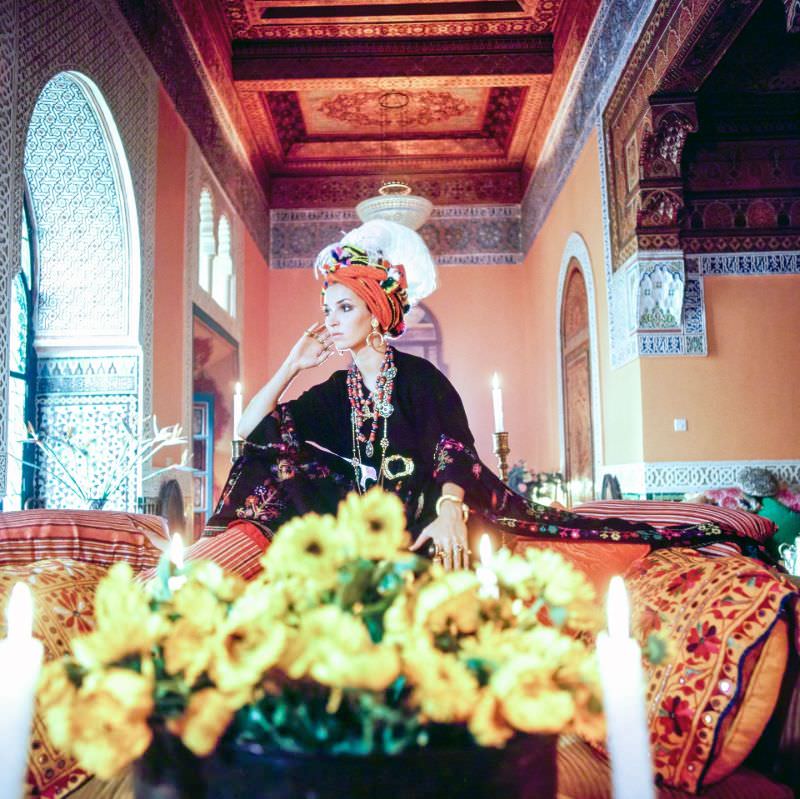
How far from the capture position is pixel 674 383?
20.5 feet

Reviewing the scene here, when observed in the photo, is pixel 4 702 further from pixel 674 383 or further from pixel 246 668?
pixel 674 383

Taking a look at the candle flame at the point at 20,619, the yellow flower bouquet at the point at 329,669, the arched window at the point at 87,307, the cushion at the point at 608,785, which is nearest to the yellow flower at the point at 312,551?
the yellow flower bouquet at the point at 329,669

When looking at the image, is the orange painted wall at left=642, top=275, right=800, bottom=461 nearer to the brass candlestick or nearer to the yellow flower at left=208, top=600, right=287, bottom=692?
the brass candlestick

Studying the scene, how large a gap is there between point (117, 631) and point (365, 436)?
1.76 metres

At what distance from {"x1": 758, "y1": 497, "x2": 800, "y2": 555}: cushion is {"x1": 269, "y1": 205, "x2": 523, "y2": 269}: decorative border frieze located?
291 inches

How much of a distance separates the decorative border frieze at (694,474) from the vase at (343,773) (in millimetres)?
5770

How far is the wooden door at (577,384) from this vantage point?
809 centimetres

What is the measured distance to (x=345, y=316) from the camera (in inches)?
94.8

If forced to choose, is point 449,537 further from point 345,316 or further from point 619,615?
point 619,615

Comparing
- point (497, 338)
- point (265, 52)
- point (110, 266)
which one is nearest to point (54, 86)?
point (110, 266)

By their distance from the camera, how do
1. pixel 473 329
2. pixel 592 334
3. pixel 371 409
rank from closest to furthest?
pixel 371 409 < pixel 592 334 < pixel 473 329

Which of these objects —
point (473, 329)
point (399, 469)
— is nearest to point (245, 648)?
point (399, 469)

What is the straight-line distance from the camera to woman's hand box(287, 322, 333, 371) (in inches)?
91.9

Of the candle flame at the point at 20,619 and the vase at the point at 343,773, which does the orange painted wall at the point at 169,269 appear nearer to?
the candle flame at the point at 20,619
